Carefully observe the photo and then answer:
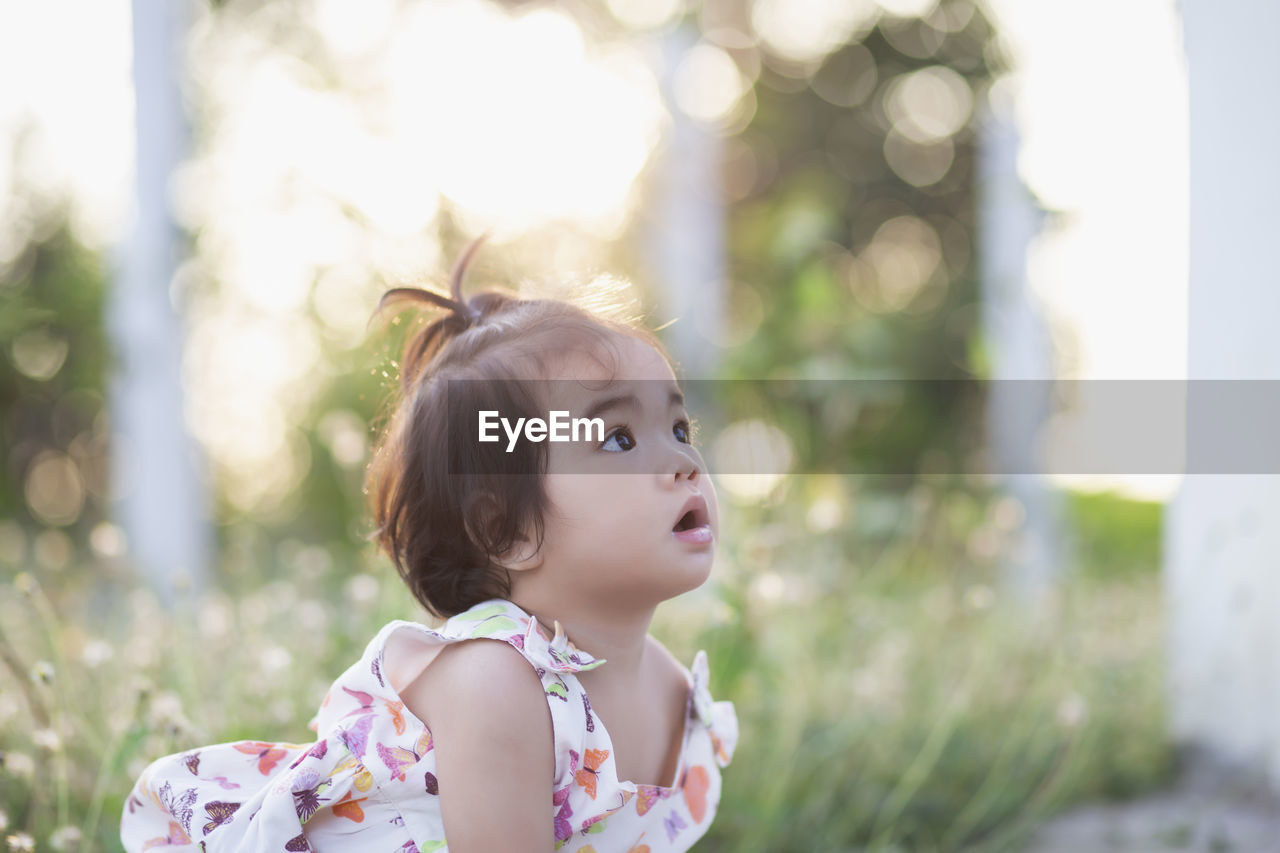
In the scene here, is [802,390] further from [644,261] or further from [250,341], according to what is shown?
[250,341]

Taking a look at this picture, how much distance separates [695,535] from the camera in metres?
1.20

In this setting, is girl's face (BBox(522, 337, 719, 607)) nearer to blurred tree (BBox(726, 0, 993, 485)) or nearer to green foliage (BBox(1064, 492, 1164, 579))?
green foliage (BBox(1064, 492, 1164, 579))

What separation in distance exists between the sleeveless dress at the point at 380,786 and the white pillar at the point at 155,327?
97.9 inches

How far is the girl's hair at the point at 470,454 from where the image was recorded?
1218 millimetres

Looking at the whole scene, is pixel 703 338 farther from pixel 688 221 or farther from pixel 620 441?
pixel 620 441

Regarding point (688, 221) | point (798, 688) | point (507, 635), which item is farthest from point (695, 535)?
point (688, 221)

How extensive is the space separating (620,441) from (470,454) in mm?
184

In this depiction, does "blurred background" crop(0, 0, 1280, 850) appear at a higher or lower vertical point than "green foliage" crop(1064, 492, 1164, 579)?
higher

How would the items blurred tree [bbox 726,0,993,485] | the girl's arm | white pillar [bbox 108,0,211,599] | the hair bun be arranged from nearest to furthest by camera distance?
1. the girl's arm
2. the hair bun
3. white pillar [bbox 108,0,211,599]
4. blurred tree [bbox 726,0,993,485]

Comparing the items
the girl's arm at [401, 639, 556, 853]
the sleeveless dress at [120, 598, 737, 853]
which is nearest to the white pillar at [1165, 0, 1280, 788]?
the sleeveless dress at [120, 598, 737, 853]

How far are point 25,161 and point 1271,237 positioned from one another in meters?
4.81

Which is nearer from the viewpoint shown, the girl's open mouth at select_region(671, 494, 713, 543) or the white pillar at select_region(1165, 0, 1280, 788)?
the girl's open mouth at select_region(671, 494, 713, 543)

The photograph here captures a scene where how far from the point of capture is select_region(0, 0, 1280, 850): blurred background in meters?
2.17

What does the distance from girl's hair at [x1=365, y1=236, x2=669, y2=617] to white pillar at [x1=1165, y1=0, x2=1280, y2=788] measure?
1.61m
